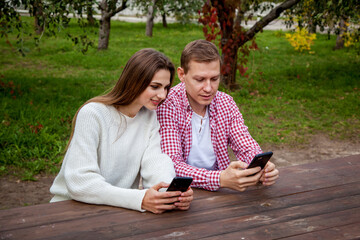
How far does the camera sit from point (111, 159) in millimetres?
2438

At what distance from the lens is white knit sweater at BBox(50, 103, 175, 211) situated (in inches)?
84.8

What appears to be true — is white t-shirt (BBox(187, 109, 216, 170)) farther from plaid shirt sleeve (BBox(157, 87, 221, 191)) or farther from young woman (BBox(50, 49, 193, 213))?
young woman (BBox(50, 49, 193, 213))

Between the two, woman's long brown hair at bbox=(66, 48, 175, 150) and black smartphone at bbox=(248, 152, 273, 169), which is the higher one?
woman's long brown hair at bbox=(66, 48, 175, 150)

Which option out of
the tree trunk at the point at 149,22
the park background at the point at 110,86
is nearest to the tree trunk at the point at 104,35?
the park background at the point at 110,86

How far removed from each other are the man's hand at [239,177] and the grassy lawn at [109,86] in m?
3.31

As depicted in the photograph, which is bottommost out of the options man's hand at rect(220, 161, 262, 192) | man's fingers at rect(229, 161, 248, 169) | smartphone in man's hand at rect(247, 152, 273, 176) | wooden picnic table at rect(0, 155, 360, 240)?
wooden picnic table at rect(0, 155, 360, 240)

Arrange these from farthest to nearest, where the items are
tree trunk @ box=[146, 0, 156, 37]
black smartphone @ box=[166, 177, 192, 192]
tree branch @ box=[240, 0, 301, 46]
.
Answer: tree trunk @ box=[146, 0, 156, 37] < tree branch @ box=[240, 0, 301, 46] < black smartphone @ box=[166, 177, 192, 192]

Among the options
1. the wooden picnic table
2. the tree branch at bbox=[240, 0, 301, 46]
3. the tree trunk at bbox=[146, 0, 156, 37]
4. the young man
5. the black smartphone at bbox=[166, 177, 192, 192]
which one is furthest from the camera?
the tree trunk at bbox=[146, 0, 156, 37]

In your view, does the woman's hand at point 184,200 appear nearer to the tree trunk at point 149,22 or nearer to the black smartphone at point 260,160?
the black smartphone at point 260,160

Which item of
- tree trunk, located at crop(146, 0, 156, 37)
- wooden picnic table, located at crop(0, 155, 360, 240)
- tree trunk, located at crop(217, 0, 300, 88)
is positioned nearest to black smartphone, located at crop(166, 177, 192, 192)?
wooden picnic table, located at crop(0, 155, 360, 240)

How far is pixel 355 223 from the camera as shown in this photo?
2.05m

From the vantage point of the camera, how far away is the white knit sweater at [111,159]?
2.15 metres

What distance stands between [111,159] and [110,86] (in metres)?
6.69

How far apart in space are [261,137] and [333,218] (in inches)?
172
